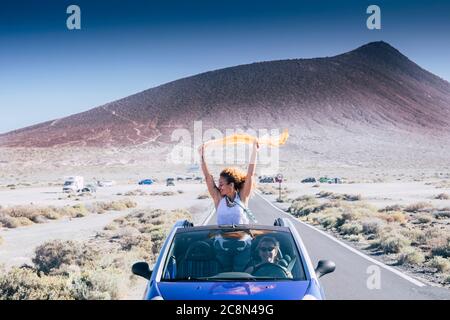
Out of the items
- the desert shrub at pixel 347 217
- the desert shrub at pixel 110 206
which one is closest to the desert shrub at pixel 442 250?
the desert shrub at pixel 347 217

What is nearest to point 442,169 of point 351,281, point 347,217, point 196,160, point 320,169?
point 320,169

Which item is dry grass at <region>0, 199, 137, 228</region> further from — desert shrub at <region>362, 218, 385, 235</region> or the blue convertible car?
the blue convertible car

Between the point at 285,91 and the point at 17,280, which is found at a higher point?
the point at 285,91

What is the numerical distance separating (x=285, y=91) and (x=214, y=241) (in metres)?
184

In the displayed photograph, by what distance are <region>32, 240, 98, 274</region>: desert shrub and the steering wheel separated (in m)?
8.14

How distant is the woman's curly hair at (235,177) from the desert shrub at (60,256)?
708cm

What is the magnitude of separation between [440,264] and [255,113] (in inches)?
6328

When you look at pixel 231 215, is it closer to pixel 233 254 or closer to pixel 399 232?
pixel 233 254

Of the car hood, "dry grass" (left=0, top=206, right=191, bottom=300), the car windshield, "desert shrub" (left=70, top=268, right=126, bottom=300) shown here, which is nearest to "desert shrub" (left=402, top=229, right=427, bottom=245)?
"dry grass" (left=0, top=206, right=191, bottom=300)

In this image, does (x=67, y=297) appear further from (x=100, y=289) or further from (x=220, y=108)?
(x=220, y=108)

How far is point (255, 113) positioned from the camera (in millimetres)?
171750

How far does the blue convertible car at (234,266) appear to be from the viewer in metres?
4.65

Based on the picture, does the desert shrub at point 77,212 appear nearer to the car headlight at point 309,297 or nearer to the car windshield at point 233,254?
the car windshield at point 233,254

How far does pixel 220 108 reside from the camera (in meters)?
177
